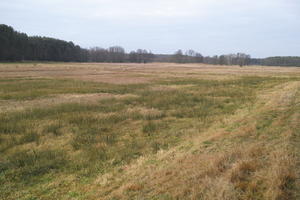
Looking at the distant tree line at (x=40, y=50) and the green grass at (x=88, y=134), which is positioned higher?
Result: the distant tree line at (x=40, y=50)

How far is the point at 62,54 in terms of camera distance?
10756 centimetres

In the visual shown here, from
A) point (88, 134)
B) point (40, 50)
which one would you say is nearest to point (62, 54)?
point (40, 50)

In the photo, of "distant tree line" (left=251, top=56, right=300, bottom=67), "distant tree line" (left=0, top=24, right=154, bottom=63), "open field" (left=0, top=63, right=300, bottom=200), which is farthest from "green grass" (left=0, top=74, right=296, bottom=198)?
"distant tree line" (left=251, top=56, right=300, bottom=67)

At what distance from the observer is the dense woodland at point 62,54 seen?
256 feet

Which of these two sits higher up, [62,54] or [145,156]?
[62,54]

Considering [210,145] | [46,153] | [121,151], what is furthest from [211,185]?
[46,153]

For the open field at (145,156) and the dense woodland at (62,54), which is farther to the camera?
the dense woodland at (62,54)

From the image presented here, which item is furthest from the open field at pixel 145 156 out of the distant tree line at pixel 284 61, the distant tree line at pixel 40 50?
the distant tree line at pixel 284 61

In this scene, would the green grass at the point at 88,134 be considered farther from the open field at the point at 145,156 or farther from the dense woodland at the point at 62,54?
the dense woodland at the point at 62,54

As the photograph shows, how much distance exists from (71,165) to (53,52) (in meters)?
104

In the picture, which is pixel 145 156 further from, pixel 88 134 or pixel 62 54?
pixel 62 54

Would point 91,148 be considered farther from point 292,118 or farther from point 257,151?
point 292,118

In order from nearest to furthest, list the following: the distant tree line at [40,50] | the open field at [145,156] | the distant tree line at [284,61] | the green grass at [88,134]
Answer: the open field at [145,156] < the green grass at [88,134] < the distant tree line at [40,50] < the distant tree line at [284,61]

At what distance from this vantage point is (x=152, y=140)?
9.86m
